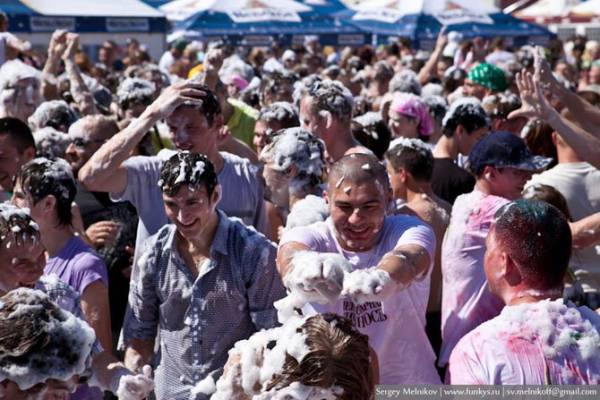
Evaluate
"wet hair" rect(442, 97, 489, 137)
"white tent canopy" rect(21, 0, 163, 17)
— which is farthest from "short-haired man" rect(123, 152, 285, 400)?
"white tent canopy" rect(21, 0, 163, 17)

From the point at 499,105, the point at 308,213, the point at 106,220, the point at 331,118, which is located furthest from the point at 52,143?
the point at 499,105

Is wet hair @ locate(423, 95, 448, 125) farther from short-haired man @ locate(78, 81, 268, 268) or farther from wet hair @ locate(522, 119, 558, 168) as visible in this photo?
short-haired man @ locate(78, 81, 268, 268)

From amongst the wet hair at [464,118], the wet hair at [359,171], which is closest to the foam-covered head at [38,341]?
the wet hair at [359,171]

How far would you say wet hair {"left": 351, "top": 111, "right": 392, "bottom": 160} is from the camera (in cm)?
752

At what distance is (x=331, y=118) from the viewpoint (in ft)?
20.0

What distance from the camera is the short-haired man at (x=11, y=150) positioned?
19.9 ft

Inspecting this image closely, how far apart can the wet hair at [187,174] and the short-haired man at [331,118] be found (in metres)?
1.62

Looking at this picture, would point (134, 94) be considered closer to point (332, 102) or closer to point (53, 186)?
point (332, 102)

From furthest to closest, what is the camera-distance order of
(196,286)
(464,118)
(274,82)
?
1. (274,82)
2. (464,118)
3. (196,286)

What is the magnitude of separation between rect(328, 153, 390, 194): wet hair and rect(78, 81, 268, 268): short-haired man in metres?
1.31

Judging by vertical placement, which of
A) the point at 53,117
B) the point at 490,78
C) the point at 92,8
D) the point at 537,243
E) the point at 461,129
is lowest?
the point at 92,8

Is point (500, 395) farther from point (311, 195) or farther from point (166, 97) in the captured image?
point (166, 97)

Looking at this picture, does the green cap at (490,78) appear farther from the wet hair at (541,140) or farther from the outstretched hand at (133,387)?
the outstretched hand at (133,387)

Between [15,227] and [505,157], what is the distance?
238 centimetres
